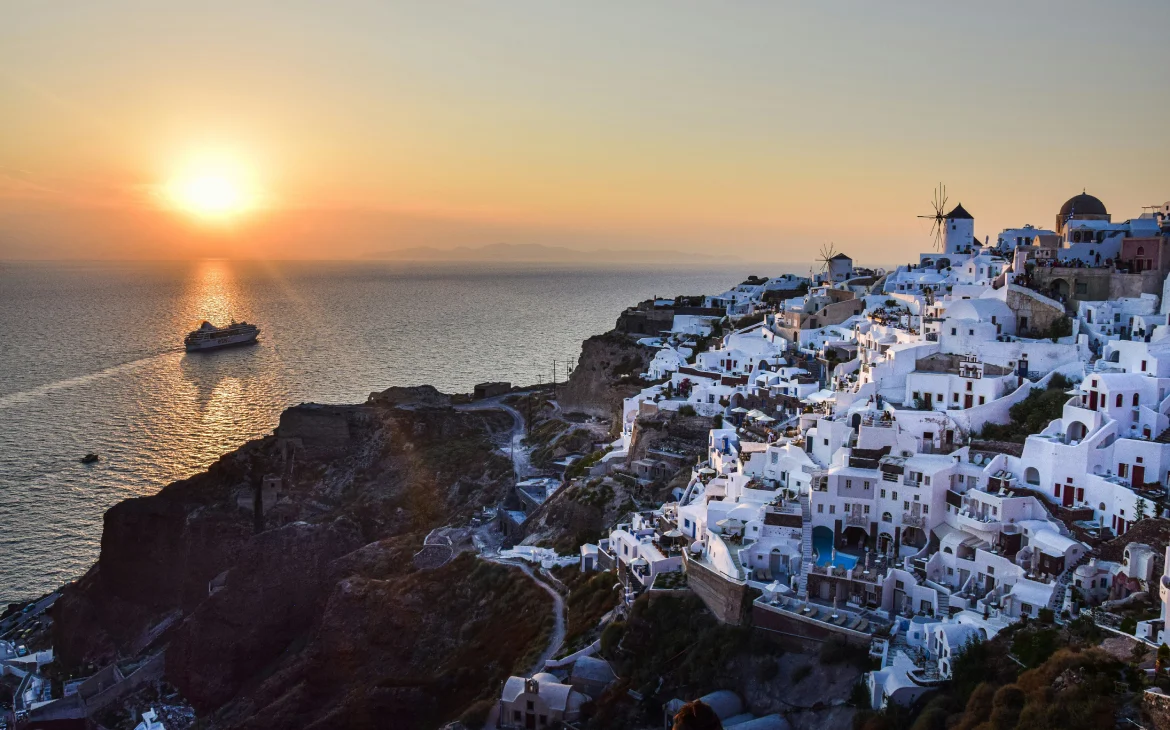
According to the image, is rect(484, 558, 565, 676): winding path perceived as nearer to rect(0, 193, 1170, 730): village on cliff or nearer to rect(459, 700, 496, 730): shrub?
rect(0, 193, 1170, 730): village on cliff

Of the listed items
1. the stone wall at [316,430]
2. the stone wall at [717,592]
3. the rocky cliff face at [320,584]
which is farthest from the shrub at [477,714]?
the stone wall at [316,430]

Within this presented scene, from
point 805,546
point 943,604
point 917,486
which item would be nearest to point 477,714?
point 805,546

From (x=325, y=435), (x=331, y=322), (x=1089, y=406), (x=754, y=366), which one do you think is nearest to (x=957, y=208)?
(x=754, y=366)

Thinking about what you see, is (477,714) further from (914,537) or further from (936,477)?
(936,477)

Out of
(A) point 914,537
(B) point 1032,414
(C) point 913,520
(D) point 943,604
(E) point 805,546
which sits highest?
(B) point 1032,414

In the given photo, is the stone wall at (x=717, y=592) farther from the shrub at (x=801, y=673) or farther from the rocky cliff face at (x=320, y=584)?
the rocky cliff face at (x=320, y=584)

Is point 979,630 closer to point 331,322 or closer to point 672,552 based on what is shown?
point 672,552

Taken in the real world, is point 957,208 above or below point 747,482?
above
